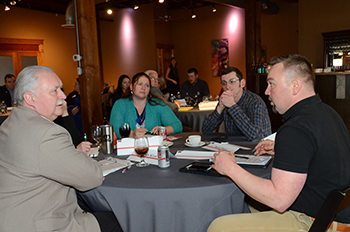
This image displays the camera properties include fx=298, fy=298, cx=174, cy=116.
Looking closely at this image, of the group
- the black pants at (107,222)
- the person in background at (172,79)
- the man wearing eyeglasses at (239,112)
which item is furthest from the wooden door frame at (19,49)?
the black pants at (107,222)

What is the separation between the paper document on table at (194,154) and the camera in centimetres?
196

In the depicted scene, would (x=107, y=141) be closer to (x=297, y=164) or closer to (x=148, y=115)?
(x=148, y=115)

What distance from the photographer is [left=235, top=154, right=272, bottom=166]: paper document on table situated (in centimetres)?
173

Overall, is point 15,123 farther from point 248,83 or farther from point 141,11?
point 141,11

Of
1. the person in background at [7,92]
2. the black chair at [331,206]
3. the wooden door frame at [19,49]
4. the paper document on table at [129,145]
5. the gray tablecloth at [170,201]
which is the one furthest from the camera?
the wooden door frame at [19,49]

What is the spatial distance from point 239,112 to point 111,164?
4.19ft

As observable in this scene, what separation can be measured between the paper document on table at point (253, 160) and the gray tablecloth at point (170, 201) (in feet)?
0.83

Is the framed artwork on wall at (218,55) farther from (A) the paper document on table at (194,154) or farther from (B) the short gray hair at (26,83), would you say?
(B) the short gray hair at (26,83)

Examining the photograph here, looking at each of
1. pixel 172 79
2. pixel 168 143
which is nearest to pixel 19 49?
pixel 172 79

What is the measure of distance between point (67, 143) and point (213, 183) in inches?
28.9

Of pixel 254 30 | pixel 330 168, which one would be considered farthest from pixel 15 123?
pixel 254 30

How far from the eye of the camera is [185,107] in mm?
5477

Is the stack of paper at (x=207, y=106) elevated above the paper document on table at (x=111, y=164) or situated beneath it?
elevated above

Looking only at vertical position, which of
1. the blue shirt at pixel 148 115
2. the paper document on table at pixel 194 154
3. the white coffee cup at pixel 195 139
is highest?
the blue shirt at pixel 148 115
